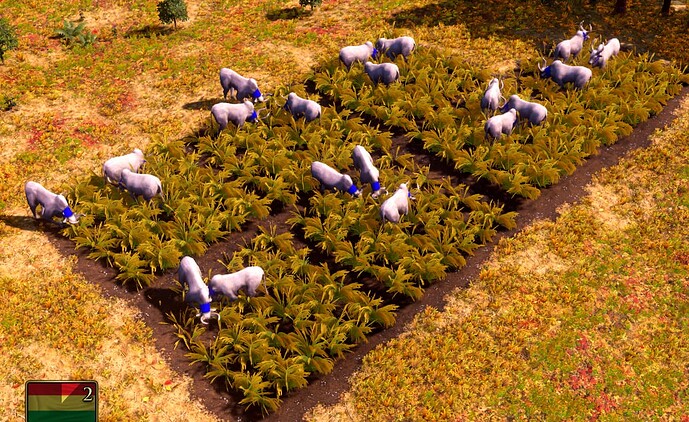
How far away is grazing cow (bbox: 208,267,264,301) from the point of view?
1210cm

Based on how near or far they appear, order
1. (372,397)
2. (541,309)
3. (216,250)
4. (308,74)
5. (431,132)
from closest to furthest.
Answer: (372,397) → (541,309) → (216,250) → (431,132) → (308,74)

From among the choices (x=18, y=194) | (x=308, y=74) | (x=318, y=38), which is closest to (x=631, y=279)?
(x=308, y=74)

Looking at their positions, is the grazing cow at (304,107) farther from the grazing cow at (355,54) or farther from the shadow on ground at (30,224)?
the shadow on ground at (30,224)

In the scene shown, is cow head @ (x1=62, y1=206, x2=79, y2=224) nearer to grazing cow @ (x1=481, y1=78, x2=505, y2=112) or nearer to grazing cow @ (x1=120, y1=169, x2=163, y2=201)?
grazing cow @ (x1=120, y1=169, x2=163, y2=201)

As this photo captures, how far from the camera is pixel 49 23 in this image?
2386 centimetres

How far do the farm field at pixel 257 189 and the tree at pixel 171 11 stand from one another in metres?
0.72

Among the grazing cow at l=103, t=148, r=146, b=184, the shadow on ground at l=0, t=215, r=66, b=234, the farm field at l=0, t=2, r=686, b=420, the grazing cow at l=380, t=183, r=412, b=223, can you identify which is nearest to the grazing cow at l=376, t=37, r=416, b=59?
the farm field at l=0, t=2, r=686, b=420

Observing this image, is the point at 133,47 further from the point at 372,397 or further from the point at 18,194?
the point at 372,397

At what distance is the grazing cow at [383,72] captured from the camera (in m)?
18.4

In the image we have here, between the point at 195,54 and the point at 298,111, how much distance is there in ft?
22.7

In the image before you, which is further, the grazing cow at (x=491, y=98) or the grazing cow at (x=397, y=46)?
the grazing cow at (x=397, y=46)

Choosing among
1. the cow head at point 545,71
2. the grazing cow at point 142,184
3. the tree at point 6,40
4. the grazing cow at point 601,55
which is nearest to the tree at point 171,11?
the tree at point 6,40

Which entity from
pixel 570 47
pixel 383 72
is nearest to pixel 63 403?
pixel 383 72

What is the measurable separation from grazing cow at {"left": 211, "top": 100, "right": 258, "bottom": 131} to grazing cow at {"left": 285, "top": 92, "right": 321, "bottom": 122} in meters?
1.21
